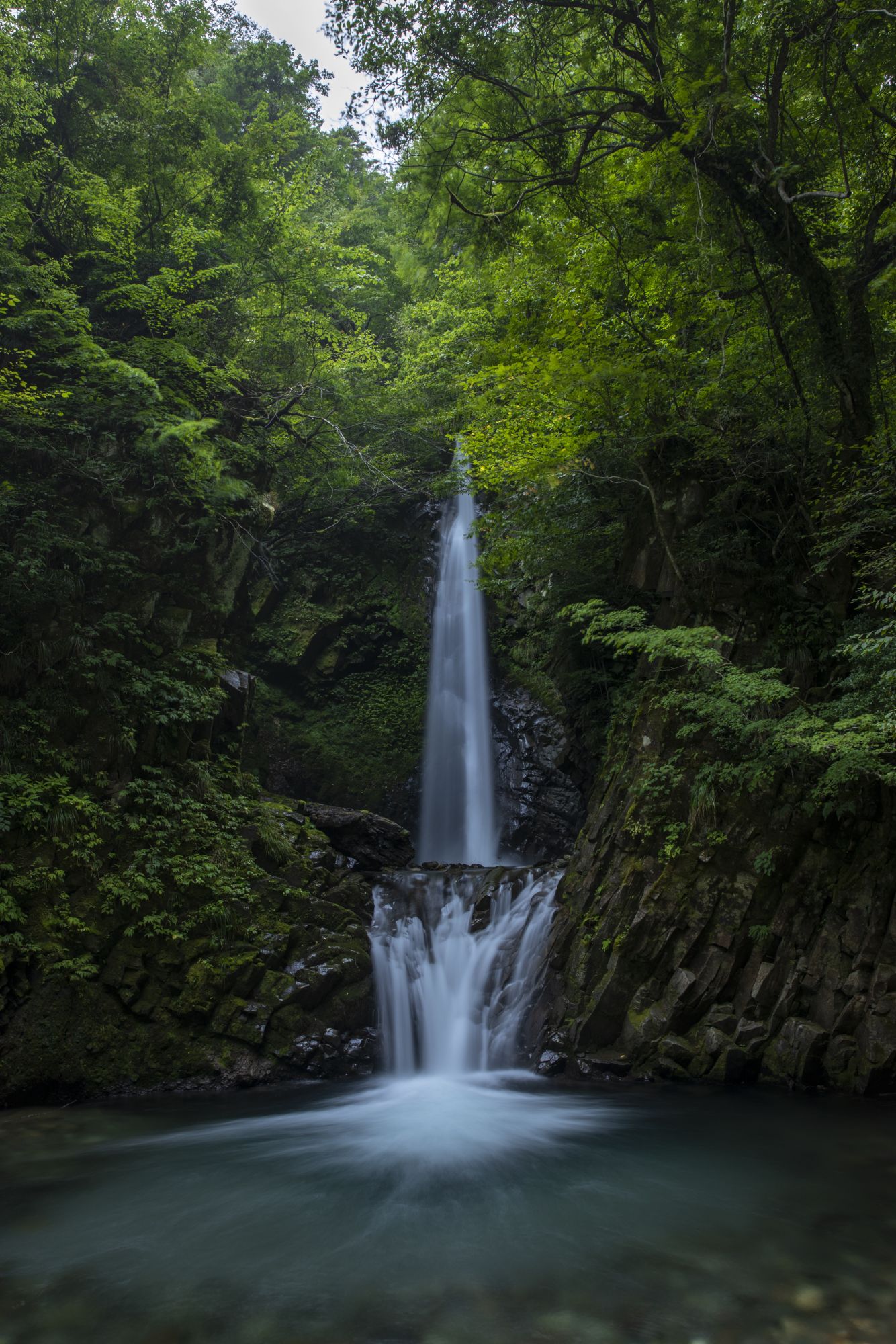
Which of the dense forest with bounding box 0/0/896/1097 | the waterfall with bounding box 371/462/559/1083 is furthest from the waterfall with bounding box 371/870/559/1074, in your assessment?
the dense forest with bounding box 0/0/896/1097

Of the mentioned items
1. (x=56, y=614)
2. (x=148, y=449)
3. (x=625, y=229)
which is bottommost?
(x=56, y=614)

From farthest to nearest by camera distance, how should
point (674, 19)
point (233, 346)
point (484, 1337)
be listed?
1. point (233, 346)
2. point (674, 19)
3. point (484, 1337)

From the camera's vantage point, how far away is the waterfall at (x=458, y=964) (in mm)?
8570

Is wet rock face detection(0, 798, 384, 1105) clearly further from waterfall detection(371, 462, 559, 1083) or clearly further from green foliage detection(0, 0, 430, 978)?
waterfall detection(371, 462, 559, 1083)

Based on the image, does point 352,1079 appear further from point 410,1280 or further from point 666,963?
point 410,1280

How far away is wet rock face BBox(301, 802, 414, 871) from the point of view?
11523mm

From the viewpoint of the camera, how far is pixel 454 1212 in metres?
4.66

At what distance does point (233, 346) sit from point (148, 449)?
379 centimetres

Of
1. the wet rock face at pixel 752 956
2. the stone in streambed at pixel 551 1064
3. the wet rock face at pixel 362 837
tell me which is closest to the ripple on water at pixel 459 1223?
the wet rock face at pixel 752 956

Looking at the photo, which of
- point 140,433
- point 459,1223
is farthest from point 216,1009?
point 140,433

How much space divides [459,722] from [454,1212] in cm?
1141

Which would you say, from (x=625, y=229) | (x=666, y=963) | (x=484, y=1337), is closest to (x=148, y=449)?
(x=625, y=229)

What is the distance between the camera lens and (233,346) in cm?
1303

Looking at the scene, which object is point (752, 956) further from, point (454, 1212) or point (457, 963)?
point (454, 1212)
